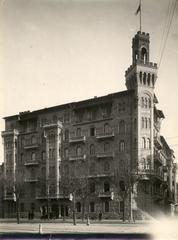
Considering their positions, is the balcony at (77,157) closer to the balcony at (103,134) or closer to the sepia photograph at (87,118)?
the sepia photograph at (87,118)

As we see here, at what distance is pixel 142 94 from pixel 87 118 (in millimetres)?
2295

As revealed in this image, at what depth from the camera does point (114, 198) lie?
12.9m

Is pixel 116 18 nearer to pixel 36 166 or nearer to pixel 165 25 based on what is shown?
pixel 165 25

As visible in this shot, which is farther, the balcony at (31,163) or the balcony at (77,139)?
the balcony at (77,139)

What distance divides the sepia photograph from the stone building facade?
3 cm

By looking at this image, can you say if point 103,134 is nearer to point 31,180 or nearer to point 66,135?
point 66,135

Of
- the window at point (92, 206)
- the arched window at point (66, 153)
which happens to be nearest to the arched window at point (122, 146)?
the arched window at point (66, 153)

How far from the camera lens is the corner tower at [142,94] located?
932cm

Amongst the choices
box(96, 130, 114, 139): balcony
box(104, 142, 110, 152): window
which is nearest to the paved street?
box(96, 130, 114, 139): balcony

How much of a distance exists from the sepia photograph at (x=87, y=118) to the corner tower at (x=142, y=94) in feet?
0.11

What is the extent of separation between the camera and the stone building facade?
1165 cm

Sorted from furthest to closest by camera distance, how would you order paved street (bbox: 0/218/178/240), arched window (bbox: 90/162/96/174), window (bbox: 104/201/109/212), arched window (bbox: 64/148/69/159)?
arched window (bbox: 64/148/69/159), window (bbox: 104/201/109/212), arched window (bbox: 90/162/96/174), paved street (bbox: 0/218/178/240)

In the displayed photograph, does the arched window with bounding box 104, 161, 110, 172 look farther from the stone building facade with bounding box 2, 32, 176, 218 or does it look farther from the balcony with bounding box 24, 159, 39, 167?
the balcony with bounding box 24, 159, 39, 167

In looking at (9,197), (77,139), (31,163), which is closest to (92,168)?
(77,139)
